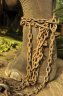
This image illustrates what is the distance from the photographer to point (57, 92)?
126 inches

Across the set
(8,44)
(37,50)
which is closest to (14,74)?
(37,50)

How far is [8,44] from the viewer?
4488mm

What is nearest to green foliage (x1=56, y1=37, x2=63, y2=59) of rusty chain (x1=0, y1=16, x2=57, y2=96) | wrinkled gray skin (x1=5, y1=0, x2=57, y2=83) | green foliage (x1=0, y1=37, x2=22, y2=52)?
green foliage (x1=0, y1=37, x2=22, y2=52)

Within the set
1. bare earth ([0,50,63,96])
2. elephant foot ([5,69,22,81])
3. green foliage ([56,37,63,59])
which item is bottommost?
bare earth ([0,50,63,96])

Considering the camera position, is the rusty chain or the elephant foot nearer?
the rusty chain

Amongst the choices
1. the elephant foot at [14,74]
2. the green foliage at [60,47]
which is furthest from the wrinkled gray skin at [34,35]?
the green foliage at [60,47]

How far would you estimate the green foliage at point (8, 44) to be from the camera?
14.3 ft

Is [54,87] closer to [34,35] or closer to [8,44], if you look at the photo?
[34,35]

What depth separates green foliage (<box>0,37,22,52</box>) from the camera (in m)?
4.36

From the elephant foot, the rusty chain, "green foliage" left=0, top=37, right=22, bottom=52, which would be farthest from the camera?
"green foliage" left=0, top=37, right=22, bottom=52

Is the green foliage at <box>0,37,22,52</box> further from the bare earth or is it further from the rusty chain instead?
the rusty chain

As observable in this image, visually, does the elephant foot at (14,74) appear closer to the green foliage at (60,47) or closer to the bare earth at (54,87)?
the bare earth at (54,87)

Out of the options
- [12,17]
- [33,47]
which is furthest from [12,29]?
[33,47]

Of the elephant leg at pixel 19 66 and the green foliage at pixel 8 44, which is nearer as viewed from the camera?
the elephant leg at pixel 19 66
